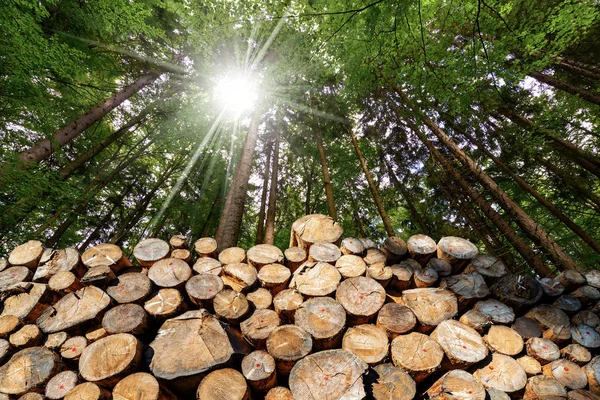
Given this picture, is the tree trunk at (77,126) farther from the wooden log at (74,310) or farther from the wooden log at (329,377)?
the wooden log at (329,377)

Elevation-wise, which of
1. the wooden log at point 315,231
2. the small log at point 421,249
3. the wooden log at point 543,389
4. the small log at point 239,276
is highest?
the wooden log at point 315,231

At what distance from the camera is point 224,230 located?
3.91 meters

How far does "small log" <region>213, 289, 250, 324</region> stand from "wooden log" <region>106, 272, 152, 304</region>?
668mm

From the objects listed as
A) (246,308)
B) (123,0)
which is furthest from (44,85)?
(246,308)

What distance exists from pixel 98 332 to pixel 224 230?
2.06 meters

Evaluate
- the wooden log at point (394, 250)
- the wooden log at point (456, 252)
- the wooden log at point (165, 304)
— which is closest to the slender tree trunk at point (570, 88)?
the wooden log at point (456, 252)

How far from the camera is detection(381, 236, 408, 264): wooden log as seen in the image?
2656 millimetres

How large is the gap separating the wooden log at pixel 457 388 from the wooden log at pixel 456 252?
1.10 metres

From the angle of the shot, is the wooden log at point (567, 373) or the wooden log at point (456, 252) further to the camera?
the wooden log at point (456, 252)

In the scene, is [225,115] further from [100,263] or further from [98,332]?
[98,332]

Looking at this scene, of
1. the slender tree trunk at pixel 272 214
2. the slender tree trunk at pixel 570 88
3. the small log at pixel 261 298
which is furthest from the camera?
the slender tree trunk at pixel 272 214

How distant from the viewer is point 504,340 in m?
2.06

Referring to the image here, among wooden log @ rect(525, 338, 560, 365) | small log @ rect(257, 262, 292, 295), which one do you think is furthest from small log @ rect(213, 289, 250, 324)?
wooden log @ rect(525, 338, 560, 365)

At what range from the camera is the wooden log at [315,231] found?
274 centimetres
